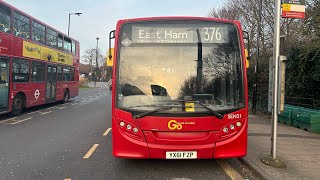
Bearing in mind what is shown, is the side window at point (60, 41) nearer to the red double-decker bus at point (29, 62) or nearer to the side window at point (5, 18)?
the red double-decker bus at point (29, 62)

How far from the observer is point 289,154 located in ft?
22.4

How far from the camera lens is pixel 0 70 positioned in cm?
1166

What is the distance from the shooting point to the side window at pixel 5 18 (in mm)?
11711

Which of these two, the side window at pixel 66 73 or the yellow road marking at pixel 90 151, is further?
the side window at pixel 66 73

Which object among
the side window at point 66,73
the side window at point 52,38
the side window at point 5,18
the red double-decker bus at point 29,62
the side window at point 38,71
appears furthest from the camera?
the side window at point 66,73

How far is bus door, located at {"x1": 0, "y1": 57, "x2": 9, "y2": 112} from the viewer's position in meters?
11.8

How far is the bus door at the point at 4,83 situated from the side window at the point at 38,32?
9.18 feet

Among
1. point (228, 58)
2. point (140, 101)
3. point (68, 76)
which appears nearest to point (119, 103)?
point (140, 101)

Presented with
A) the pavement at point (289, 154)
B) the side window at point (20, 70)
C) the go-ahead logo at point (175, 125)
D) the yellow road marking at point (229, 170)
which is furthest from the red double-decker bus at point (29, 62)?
the pavement at point (289, 154)

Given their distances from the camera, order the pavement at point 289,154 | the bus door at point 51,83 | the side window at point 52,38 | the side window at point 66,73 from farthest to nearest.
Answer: the side window at point 66,73 → the bus door at point 51,83 → the side window at point 52,38 → the pavement at point 289,154

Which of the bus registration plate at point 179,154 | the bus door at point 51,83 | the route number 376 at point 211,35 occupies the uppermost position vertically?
the route number 376 at point 211,35

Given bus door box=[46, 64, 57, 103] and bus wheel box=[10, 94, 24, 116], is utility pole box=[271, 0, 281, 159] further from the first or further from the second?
bus door box=[46, 64, 57, 103]

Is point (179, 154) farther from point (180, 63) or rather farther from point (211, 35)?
point (211, 35)

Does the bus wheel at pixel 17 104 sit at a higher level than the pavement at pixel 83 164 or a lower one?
higher
